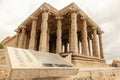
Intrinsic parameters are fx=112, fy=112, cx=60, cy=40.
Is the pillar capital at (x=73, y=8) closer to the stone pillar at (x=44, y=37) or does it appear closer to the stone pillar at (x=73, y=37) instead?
the stone pillar at (x=73, y=37)

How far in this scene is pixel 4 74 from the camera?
11.8 ft

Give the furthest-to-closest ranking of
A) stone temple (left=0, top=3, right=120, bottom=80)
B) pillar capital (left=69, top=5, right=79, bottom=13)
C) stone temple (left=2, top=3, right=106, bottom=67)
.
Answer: pillar capital (left=69, top=5, right=79, bottom=13), stone temple (left=2, top=3, right=106, bottom=67), stone temple (left=0, top=3, right=120, bottom=80)

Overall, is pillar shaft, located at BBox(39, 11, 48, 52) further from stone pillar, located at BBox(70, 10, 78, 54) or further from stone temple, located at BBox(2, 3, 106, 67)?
stone pillar, located at BBox(70, 10, 78, 54)

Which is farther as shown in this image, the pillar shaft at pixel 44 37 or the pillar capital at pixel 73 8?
the pillar capital at pixel 73 8

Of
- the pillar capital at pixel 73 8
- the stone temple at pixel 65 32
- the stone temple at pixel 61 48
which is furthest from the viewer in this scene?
the pillar capital at pixel 73 8

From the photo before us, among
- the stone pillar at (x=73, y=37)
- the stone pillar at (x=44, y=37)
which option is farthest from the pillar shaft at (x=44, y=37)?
the stone pillar at (x=73, y=37)

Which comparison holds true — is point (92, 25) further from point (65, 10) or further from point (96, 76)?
point (96, 76)

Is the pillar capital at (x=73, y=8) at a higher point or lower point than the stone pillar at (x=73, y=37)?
higher

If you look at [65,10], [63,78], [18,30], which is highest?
[65,10]

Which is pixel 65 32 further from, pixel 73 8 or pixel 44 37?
pixel 44 37

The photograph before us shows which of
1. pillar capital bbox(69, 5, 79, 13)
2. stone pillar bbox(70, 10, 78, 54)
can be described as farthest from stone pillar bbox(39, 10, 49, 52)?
pillar capital bbox(69, 5, 79, 13)

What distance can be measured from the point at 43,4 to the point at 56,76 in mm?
13548

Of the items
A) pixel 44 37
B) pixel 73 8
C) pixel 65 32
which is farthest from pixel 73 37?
pixel 65 32

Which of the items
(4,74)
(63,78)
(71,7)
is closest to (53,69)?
(63,78)
